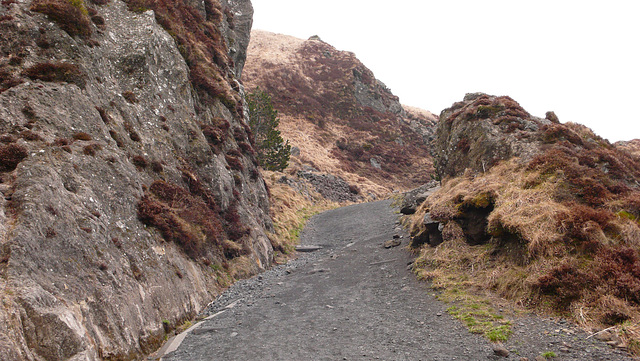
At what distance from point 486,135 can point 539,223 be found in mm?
8085

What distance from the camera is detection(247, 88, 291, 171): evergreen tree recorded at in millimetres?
40125

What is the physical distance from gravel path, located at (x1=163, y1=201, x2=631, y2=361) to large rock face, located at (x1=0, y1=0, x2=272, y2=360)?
1.59 m

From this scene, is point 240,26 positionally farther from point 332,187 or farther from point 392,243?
point 392,243

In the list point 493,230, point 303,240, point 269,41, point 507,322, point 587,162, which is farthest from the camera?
point 269,41

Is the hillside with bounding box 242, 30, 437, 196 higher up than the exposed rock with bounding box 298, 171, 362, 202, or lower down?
higher up

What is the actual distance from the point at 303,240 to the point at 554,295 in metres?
18.9

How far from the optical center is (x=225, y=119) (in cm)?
2283

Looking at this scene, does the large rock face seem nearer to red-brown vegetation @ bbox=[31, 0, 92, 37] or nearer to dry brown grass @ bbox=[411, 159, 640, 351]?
red-brown vegetation @ bbox=[31, 0, 92, 37]

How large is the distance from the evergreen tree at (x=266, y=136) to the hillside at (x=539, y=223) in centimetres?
2543

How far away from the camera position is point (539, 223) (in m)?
10.2

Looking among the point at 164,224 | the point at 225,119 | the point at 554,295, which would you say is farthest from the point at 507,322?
the point at 225,119

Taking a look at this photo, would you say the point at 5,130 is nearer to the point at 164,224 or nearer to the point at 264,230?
the point at 164,224

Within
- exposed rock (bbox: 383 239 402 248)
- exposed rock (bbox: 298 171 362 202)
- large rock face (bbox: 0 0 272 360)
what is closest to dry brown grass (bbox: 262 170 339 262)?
exposed rock (bbox: 298 171 362 202)

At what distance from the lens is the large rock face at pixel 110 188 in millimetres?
7000
